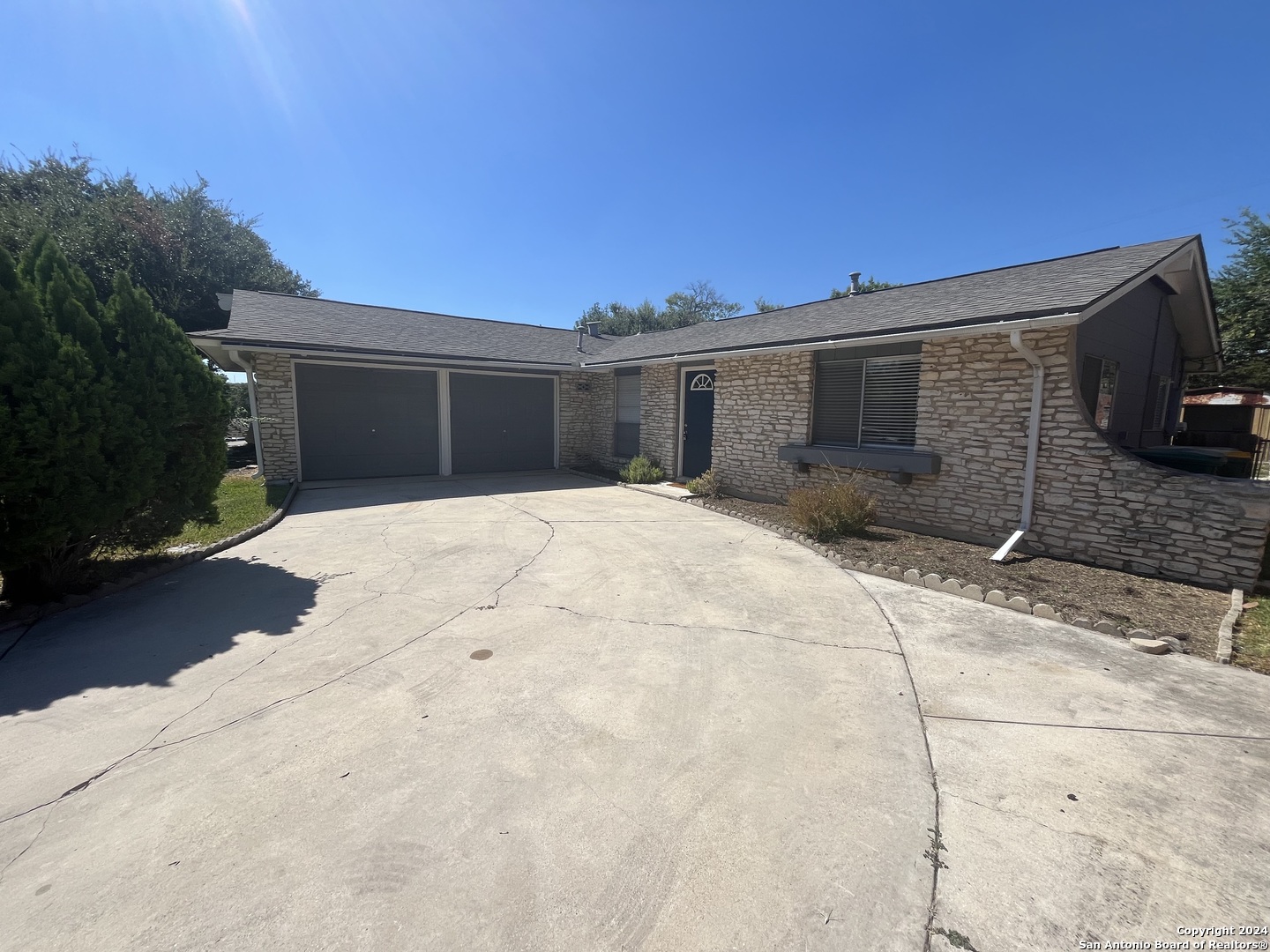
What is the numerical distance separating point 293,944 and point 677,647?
8.58ft

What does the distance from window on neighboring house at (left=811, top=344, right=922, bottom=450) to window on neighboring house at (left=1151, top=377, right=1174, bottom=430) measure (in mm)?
5864

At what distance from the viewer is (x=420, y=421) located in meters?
12.5

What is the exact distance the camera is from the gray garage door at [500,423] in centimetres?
1309

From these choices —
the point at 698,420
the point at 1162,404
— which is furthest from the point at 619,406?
the point at 1162,404

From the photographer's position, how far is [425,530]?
24.1 ft

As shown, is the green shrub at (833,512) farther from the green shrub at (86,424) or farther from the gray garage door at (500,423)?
the gray garage door at (500,423)

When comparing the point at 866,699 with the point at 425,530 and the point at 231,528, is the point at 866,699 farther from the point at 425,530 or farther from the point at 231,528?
the point at 231,528

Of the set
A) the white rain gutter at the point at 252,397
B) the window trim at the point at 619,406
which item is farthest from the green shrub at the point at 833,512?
the white rain gutter at the point at 252,397

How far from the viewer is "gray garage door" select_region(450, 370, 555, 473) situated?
13.1 metres

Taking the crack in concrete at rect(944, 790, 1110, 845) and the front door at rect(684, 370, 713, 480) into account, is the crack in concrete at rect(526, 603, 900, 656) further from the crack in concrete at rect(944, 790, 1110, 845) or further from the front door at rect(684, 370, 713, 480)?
the front door at rect(684, 370, 713, 480)

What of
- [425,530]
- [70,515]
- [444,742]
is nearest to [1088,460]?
[444,742]

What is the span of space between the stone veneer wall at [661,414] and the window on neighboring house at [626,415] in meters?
0.49

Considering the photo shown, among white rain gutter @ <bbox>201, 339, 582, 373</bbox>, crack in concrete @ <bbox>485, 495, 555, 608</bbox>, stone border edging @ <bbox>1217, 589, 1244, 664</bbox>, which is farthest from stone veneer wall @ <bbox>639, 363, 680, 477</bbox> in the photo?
Answer: stone border edging @ <bbox>1217, 589, 1244, 664</bbox>

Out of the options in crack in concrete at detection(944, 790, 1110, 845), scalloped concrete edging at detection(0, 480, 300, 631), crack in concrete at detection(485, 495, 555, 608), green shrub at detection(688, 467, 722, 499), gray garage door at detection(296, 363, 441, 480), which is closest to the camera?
crack in concrete at detection(944, 790, 1110, 845)
